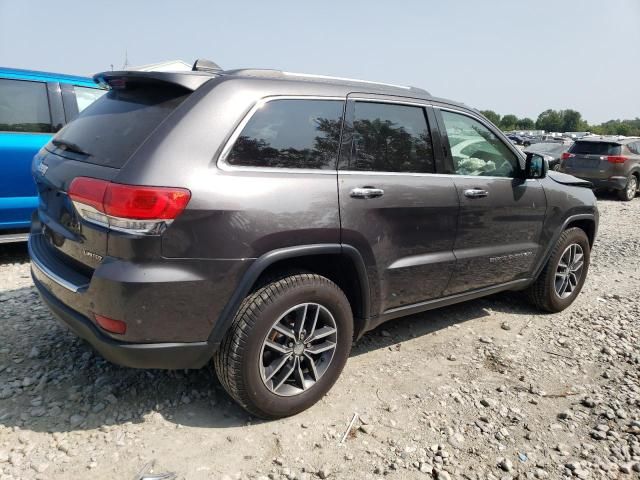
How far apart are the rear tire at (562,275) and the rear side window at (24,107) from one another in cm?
496

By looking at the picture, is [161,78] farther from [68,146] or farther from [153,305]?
[153,305]

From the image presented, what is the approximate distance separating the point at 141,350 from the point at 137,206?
666mm

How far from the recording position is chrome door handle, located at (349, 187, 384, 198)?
8.96 ft

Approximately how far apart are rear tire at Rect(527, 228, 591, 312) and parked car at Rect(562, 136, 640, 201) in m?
9.11

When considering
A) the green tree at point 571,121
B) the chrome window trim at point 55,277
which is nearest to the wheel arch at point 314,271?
the chrome window trim at point 55,277

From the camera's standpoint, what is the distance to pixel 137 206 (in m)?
2.13

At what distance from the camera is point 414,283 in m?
3.16

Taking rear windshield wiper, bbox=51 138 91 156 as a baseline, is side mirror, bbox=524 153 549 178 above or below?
below

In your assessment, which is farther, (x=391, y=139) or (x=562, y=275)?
(x=562, y=275)

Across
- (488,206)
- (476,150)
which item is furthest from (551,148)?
Answer: (488,206)

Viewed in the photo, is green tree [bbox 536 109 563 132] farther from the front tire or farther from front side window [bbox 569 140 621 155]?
the front tire

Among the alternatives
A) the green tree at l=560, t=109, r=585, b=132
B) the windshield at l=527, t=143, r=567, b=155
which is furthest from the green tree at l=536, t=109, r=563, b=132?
the windshield at l=527, t=143, r=567, b=155

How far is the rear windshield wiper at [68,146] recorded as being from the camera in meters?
2.56

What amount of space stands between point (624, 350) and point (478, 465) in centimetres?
205
